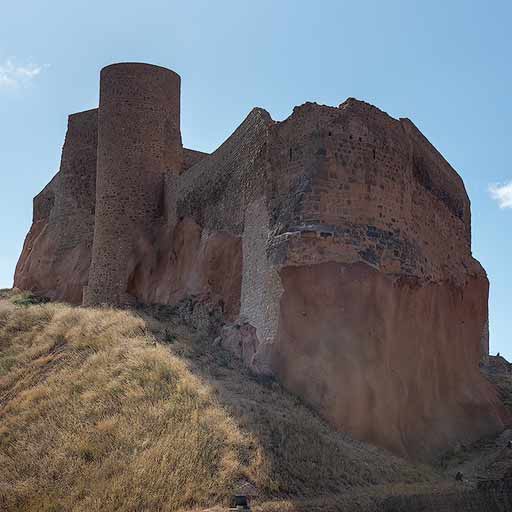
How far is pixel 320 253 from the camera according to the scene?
43.9 ft

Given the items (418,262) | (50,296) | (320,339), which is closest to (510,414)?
(418,262)

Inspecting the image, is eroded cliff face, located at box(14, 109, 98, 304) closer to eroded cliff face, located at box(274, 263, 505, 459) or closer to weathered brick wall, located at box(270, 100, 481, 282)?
weathered brick wall, located at box(270, 100, 481, 282)

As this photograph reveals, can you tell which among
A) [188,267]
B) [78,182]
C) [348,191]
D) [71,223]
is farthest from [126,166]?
[348,191]

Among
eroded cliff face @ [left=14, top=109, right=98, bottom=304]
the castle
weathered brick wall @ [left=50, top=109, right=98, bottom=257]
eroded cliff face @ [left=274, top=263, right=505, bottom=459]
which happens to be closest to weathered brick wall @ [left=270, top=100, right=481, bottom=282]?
the castle

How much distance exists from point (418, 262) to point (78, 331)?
23.8ft

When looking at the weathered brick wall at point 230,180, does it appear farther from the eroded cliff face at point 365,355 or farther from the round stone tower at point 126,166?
the eroded cliff face at point 365,355

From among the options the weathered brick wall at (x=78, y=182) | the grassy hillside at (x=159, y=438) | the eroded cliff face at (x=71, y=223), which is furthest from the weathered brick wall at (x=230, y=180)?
the weathered brick wall at (x=78, y=182)

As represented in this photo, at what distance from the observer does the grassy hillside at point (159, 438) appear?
9617mm

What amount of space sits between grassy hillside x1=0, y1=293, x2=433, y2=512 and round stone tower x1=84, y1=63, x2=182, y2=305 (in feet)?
20.1

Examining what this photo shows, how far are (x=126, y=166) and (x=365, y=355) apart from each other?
1064 centimetres

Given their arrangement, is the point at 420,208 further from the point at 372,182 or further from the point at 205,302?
the point at 205,302

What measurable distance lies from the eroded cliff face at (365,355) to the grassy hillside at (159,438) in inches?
25.2

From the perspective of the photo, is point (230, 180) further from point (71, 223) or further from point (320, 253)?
point (71, 223)

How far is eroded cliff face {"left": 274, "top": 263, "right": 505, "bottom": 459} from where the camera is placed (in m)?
13.1
